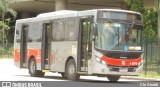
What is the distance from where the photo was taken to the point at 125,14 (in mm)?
21156

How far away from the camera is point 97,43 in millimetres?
20359

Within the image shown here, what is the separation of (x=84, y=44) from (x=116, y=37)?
4.94 feet

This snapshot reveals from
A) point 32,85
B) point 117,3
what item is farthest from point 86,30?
point 117,3

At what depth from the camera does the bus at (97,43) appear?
20.3 meters

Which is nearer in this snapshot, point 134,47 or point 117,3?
point 134,47

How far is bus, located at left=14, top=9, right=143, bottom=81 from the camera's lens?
66.7ft

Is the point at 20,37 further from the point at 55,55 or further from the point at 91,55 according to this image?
the point at 91,55

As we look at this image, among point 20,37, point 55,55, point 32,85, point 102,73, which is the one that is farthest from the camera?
point 20,37

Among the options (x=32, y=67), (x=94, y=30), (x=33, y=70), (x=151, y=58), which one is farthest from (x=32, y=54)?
(x=151, y=58)

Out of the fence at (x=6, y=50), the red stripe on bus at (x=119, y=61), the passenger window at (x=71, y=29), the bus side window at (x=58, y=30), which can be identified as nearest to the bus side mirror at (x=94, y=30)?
the red stripe on bus at (x=119, y=61)

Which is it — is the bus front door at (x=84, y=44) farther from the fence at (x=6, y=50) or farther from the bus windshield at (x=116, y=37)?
the fence at (x=6, y=50)

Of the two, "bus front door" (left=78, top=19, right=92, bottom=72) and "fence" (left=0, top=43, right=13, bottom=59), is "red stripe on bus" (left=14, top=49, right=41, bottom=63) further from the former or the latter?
"fence" (left=0, top=43, right=13, bottom=59)

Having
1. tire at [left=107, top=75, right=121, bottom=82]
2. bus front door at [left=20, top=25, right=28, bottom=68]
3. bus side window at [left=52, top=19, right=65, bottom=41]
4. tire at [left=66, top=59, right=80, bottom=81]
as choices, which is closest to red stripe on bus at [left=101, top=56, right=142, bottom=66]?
tire at [left=107, top=75, right=121, bottom=82]

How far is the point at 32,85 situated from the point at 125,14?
5.75m
